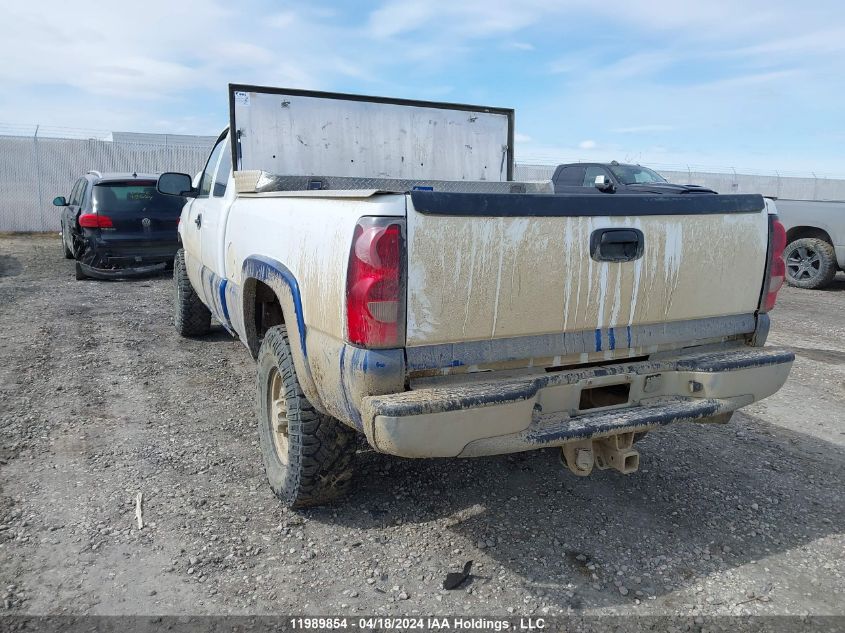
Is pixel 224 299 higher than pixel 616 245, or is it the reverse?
pixel 616 245

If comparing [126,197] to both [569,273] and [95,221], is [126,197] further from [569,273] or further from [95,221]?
[569,273]

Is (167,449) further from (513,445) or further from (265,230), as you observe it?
(513,445)

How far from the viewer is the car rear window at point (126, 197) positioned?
32.4 feet

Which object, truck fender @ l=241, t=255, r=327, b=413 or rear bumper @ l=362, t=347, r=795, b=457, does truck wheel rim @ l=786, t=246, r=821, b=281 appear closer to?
rear bumper @ l=362, t=347, r=795, b=457

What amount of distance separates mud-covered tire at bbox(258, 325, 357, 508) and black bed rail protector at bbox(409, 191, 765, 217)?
1.15m

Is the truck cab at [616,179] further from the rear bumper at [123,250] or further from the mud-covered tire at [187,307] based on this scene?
the mud-covered tire at [187,307]

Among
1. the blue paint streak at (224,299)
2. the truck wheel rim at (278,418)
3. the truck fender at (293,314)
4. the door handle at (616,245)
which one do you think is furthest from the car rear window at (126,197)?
the door handle at (616,245)

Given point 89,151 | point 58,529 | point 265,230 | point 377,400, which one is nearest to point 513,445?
point 377,400

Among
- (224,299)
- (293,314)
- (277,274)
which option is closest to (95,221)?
(224,299)

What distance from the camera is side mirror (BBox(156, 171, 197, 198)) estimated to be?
5570 mm

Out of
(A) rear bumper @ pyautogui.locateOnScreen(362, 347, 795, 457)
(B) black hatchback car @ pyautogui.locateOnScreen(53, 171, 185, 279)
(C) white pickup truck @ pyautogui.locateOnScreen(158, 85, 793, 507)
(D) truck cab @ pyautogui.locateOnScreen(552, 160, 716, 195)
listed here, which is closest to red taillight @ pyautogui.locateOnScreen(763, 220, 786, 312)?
(C) white pickup truck @ pyautogui.locateOnScreen(158, 85, 793, 507)

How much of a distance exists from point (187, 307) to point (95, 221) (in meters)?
4.40

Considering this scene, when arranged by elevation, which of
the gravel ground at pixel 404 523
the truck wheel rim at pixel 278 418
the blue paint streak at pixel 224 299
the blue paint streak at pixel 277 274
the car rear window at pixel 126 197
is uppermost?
the car rear window at pixel 126 197

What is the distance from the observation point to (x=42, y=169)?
60.0ft
